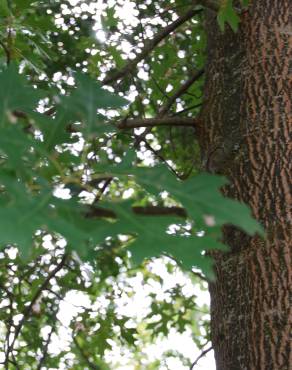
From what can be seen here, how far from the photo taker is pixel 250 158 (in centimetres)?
235

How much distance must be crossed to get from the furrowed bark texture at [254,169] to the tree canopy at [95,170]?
5.2 inches

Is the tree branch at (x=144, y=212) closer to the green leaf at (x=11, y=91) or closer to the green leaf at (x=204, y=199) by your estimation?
the green leaf at (x=204, y=199)

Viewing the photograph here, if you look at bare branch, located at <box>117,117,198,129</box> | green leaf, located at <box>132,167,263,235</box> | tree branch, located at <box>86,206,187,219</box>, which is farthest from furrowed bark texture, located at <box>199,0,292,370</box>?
green leaf, located at <box>132,167,263,235</box>

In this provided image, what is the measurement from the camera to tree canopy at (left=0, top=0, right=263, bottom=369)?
1229 mm

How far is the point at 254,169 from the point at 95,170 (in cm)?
94

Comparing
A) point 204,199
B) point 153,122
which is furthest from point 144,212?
point 153,122

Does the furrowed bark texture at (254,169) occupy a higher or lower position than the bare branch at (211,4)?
lower

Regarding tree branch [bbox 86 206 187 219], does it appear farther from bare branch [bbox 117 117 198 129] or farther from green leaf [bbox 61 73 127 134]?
bare branch [bbox 117 117 198 129]

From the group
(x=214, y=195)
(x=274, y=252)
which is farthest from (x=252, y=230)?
(x=274, y=252)

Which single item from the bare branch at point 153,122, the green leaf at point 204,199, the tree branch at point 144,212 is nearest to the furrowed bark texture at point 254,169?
the bare branch at point 153,122

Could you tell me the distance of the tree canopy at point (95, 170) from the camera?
123 cm

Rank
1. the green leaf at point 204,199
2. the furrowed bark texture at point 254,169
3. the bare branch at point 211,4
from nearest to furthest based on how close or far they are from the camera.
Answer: the green leaf at point 204,199 → the furrowed bark texture at point 254,169 → the bare branch at point 211,4

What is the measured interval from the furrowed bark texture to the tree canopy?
0.13 meters

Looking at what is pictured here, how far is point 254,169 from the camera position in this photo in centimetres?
232
